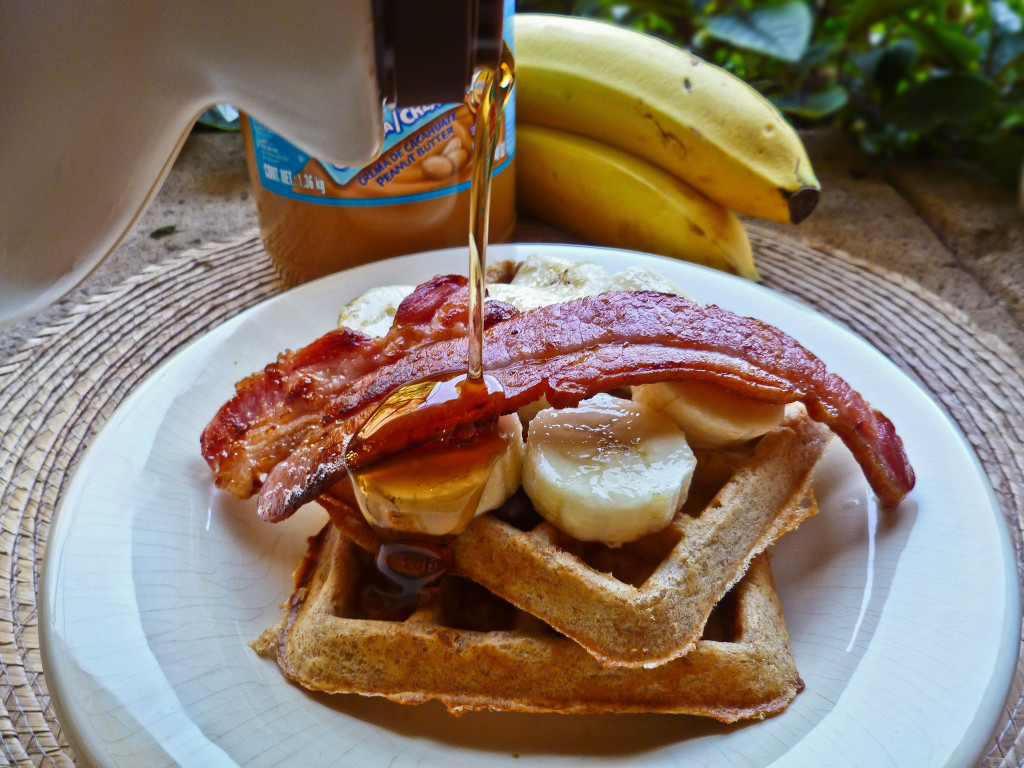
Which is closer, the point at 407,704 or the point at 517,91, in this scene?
the point at 407,704

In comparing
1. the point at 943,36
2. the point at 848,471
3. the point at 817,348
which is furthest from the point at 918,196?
the point at 848,471

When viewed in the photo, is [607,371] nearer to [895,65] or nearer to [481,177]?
[481,177]

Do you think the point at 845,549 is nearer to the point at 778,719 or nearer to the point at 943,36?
the point at 778,719

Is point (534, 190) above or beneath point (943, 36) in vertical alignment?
beneath

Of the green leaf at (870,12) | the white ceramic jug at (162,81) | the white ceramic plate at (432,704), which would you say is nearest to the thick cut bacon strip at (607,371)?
the white ceramic plate at (432,704)

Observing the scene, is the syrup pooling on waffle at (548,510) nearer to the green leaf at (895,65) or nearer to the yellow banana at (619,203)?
the yellow banana at (619,203)

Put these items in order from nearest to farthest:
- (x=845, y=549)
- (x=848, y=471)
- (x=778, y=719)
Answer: (x=778, y=719), (x=845, y=549), (x=848, y=471)

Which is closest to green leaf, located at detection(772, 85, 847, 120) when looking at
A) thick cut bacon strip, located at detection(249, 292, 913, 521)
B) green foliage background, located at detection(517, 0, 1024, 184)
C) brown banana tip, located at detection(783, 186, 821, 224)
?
green foliage background, located at detection(517, 0, 1024, 184)
